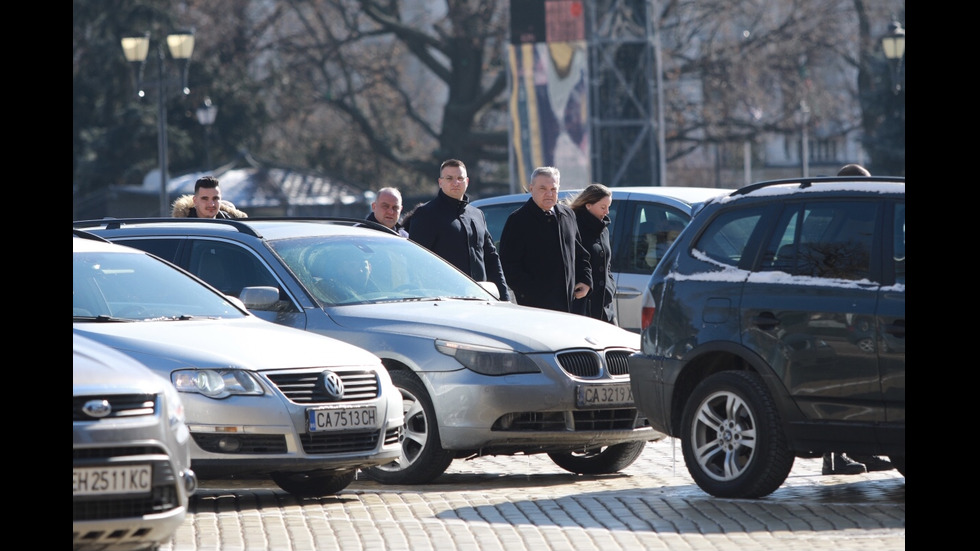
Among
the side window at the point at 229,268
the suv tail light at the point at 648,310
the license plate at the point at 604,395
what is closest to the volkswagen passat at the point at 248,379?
the side window at the point at 229,268

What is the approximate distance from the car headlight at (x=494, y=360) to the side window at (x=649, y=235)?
4.76 metres

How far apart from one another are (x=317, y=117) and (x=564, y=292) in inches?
1914

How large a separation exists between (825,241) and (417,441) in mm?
2758

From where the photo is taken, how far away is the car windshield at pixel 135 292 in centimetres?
945

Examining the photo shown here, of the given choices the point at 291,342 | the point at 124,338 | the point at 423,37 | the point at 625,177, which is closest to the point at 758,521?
the point at 291,342

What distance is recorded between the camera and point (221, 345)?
29.9 feet

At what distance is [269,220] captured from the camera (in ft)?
39.4

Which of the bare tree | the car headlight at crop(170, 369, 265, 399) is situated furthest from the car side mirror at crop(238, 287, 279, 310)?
the bare tree

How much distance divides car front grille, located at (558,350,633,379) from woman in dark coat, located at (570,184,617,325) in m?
2.88

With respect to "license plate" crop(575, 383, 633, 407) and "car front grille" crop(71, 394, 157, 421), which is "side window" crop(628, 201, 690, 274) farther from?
"car front grille" crop(71, 394, 157, 421)

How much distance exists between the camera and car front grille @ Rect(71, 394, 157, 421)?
6.60 metres

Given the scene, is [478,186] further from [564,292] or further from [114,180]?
[564,292]

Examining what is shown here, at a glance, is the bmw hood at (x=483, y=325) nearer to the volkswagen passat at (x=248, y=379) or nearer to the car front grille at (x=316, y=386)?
the volkswagen passat at (x=248, y=379)

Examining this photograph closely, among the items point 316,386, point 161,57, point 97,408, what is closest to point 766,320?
point 316,386
